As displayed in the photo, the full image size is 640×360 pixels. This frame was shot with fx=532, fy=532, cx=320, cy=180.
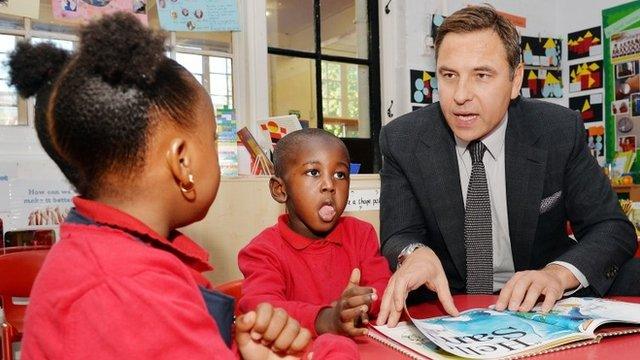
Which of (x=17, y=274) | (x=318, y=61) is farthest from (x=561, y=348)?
(x=318, y=61)

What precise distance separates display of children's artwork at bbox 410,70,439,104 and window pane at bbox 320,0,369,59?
315 mm

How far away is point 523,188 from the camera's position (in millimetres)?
1388

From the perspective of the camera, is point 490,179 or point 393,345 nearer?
point 393,345

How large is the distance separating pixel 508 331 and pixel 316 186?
592mm

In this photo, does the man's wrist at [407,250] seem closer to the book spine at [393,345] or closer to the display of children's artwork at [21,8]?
the book spine at [393,345]

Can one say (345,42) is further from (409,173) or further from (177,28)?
(409,173)

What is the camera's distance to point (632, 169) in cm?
322

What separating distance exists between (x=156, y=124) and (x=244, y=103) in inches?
78.8

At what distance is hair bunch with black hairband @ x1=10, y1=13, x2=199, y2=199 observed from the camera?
21.4 inches

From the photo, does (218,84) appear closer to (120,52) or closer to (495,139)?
(495,139)

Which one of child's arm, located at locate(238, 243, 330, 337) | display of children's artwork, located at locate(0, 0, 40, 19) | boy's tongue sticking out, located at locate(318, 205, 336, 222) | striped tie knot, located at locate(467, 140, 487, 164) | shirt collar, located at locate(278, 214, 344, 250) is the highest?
A: display of children's artwork, located at locate(0, 0, 40, 19)

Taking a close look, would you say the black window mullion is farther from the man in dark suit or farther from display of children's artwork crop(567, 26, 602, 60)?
display of children's artwork crop(567, 26, 602, 60)

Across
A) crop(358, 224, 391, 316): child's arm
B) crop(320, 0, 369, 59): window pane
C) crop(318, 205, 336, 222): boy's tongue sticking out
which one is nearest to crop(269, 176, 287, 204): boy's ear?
crop(318, 205, 336, 222): boy's tongue sticking out

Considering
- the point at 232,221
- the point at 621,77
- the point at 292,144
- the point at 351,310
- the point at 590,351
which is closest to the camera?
the point at 590,351
